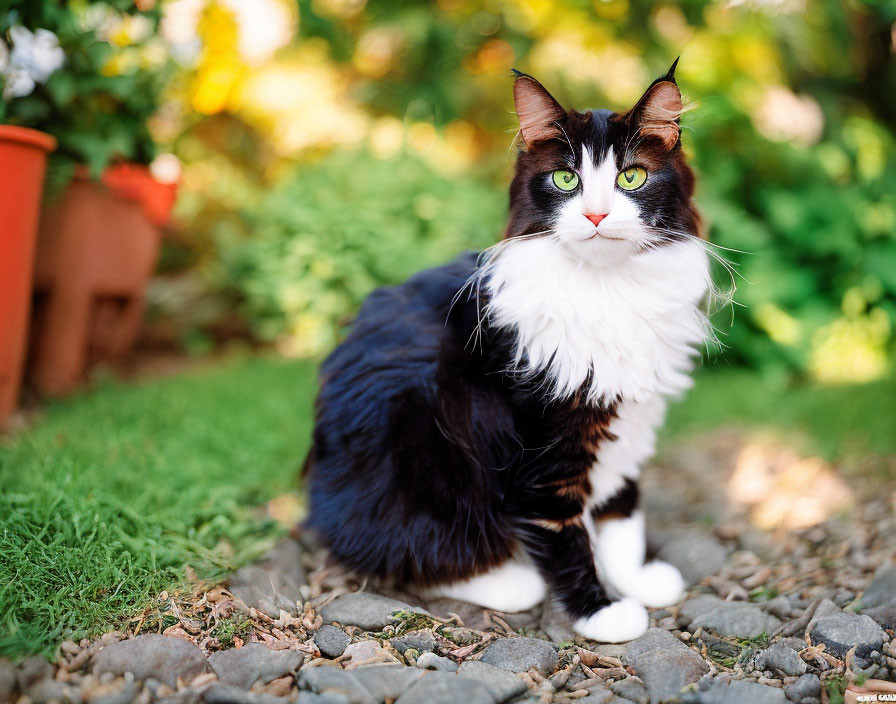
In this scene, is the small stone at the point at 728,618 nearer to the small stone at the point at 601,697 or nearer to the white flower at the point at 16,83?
the small stone at the point at 601,697

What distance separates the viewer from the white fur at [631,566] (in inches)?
65.3

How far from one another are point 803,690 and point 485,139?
4.23 m

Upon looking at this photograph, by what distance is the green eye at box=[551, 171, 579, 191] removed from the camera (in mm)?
1438

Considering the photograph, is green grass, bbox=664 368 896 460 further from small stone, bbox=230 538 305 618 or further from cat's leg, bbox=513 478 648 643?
small stone, bbox=230 538 305 618

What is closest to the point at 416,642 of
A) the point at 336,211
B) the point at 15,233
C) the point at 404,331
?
the point at 404,331

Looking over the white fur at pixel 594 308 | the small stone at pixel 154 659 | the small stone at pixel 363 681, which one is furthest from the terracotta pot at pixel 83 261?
the small stone at pixel 363 681

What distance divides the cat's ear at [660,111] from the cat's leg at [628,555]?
2.78 ft

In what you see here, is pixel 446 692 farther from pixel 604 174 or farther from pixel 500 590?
pixel 604 174

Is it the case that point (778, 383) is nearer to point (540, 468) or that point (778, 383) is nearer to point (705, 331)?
point (705, 331)

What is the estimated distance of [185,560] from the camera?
1612 mm

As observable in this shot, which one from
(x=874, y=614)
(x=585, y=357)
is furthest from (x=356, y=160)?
(x=874, y=614)

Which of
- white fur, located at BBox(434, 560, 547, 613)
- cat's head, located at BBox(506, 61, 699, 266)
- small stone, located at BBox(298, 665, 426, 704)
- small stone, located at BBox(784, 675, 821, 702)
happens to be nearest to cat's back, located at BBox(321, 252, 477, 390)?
cat's head, located at BBox(506, 61, 699, 266)

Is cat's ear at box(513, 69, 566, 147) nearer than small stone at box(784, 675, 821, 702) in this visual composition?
No

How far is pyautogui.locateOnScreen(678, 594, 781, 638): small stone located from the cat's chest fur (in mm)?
530
